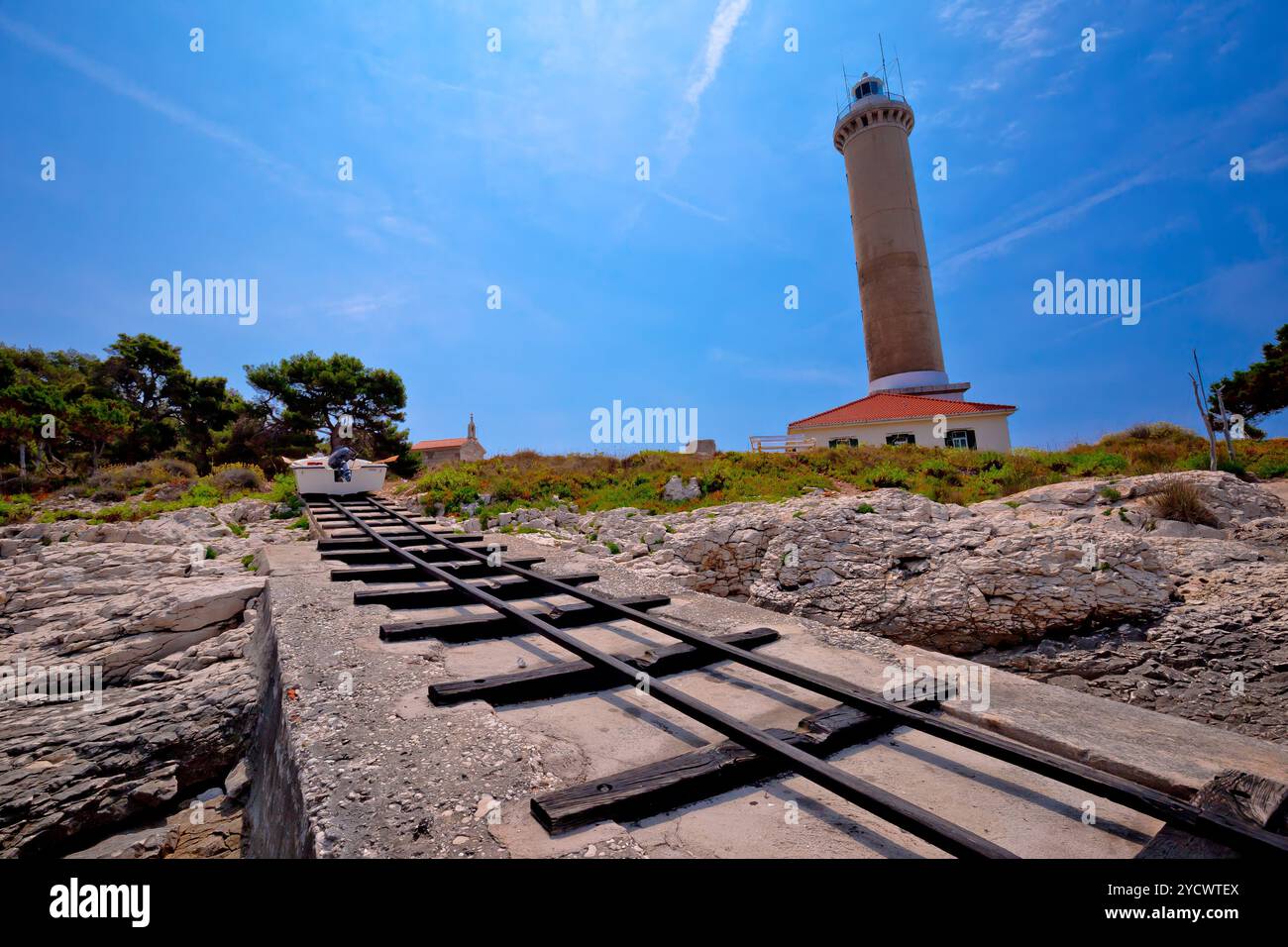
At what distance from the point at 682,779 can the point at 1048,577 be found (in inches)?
330

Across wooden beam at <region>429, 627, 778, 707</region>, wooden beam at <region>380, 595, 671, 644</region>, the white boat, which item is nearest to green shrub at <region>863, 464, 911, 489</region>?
wooden beam at <region>380, 595, 671, 644</region>

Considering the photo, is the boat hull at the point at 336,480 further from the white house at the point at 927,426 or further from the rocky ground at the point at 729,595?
the white house at the point at 927,426

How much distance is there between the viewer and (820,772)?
196 centimetres

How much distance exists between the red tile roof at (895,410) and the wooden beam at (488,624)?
28.1 m

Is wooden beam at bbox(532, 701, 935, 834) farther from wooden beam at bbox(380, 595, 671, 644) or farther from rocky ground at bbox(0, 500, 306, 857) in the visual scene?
rocky ground at bbox(0, 500, 306, 857)

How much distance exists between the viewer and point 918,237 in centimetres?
3903

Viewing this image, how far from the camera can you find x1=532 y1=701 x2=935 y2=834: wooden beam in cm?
183

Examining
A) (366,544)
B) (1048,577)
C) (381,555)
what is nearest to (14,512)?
(366,544)

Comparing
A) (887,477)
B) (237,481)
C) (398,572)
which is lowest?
(398,572)

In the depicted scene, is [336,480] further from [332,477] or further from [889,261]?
[889,261]

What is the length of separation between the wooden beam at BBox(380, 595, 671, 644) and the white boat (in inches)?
464
